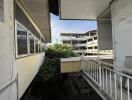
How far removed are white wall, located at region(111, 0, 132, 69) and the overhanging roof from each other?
617 millimetres

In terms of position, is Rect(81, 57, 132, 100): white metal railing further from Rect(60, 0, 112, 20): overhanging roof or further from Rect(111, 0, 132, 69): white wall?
Rect(60, 0, 112, 20): overhanging roof

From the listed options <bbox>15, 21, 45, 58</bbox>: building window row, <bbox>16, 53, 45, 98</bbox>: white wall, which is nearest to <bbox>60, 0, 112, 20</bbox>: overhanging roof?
<bbox>15, 21, 45, 58</bbox>: building window row

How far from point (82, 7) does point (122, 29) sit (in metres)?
1.82

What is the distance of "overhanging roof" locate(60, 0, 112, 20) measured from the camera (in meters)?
5.03

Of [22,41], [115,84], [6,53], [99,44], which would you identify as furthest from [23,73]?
[99,44]

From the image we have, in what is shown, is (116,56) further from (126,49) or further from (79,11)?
(79,11)

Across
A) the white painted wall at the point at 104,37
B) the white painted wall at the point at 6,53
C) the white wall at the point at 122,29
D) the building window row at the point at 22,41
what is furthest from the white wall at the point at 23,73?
the white painted wall at the point at 104,37

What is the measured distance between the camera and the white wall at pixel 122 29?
3.96 metres

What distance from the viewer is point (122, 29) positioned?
14.0 feet

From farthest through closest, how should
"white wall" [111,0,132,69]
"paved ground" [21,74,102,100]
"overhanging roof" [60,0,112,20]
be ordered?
"paved ground" [21,74,102,100] < "overhanging roof" [60,0,112,20] < "white wall" [111,0,132,69]

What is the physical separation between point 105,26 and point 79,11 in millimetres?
1360

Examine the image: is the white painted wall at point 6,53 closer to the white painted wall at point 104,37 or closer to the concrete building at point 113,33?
the concrete building at point 113,33

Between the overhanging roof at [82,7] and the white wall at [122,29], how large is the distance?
62cm

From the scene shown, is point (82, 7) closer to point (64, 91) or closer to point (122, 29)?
point (122, 29)
